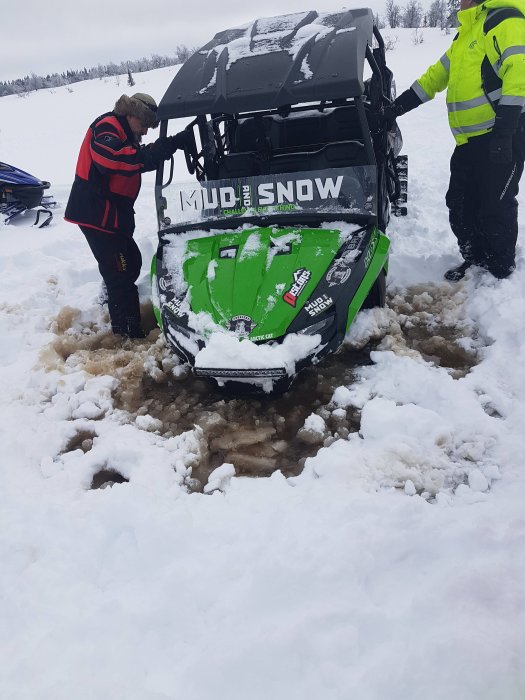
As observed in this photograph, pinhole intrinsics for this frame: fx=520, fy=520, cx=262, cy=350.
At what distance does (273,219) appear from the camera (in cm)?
370

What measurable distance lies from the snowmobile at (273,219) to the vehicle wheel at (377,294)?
0.04 ft

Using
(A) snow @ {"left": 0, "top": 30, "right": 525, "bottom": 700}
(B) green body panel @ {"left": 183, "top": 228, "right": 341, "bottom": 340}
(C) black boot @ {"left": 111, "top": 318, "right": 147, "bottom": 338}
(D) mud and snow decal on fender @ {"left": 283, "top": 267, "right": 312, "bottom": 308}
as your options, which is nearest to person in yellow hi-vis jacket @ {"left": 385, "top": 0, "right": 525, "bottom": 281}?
(A) snow @ {"left": 0, "top": 30, "right": 525, "bottom": 700}

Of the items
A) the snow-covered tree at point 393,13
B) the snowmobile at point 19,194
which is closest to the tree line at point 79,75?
the snow-covered tree at point 393,13

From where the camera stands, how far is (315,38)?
3.74 meters

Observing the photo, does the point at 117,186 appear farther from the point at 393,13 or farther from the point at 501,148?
the point at 393,13

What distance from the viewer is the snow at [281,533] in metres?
1.73

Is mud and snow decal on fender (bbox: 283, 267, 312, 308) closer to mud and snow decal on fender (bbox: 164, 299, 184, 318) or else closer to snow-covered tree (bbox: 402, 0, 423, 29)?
mud and snow decal on fender (bbox: 164, 299, 184, 318)

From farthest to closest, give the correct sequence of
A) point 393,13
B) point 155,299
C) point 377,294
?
point 393,13
point 377,294
point 155,299

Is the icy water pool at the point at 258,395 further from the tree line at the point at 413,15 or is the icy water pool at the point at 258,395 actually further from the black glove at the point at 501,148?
the tree line at the point at 413,15

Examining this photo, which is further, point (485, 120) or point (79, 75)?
point (79, 75)

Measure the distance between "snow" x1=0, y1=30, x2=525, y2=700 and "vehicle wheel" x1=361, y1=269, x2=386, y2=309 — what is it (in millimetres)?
73

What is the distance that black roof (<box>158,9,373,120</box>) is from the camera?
3430mm

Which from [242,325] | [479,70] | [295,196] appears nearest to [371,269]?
[295,196]

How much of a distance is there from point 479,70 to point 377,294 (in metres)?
1.77
